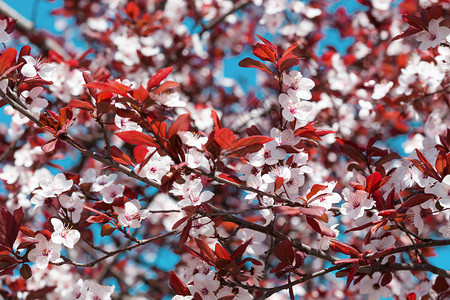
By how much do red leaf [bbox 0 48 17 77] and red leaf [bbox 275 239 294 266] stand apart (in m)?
0.89

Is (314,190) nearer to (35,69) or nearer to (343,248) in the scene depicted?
(343,248)

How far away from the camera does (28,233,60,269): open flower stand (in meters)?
1.23

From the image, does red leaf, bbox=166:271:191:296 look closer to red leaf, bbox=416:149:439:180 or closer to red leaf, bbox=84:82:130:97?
red leaf, bbox=84:82:130:97

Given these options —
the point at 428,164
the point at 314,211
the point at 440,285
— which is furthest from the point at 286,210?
the point at 440,285

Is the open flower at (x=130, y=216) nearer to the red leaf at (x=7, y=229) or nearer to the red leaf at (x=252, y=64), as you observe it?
the red leaf at (x=7, y=229)

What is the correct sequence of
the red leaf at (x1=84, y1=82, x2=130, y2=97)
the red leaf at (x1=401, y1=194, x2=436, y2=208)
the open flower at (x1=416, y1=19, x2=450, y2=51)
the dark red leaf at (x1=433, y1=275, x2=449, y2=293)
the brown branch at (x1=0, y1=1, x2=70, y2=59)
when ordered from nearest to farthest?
the red leaf at (x1=84, y1=82, x2=130, y2=97) < the red leaf at (x1=401, y1=194, x2=436, y2=208) < the open flower at (x1=416, y1=19, x2=450, y2=51) < the dark red leaf at (x1=433, y1=275, x2=449, y2=293) < the brown branch at (x1=0, y1=1, x2=70, y2=59)

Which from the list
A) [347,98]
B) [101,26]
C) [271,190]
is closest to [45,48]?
[101,26]

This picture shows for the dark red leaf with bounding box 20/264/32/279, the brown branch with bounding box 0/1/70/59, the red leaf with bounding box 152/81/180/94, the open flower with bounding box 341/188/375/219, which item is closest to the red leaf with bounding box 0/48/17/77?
the red leaf with bounding box 152/81/180/94

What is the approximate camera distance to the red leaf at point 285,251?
1.21m

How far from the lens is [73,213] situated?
137cm

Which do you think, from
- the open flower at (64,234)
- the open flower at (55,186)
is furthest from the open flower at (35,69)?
the open flower at (64,234)

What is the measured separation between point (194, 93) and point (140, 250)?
1.40m

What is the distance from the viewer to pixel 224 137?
1059 mm

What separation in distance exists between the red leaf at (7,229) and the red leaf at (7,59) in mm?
393
